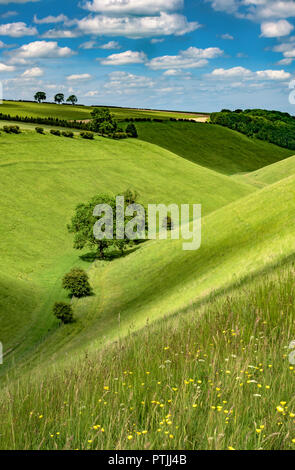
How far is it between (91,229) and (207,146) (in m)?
127

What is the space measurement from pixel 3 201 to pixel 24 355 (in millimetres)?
49491

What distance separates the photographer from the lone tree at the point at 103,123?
13700cm

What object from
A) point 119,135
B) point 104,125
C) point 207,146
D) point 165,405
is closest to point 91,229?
point 165,405

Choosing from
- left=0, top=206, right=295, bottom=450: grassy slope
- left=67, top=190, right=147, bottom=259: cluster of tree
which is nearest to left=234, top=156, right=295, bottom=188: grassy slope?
left=67, top=190, right=147, bottom=259: cluster of tree

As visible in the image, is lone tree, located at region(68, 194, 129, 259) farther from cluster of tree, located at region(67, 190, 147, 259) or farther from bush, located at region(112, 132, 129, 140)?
bush, located at region(112, 132, 129, 140)

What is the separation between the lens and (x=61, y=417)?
516 centimetres

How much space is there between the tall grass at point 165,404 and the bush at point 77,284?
40.8m

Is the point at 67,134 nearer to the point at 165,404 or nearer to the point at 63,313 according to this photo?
the point at 63,313

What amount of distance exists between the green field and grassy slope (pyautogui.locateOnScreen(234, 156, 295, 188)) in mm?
819

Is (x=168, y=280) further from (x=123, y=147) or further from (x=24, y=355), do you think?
(x=123, y=147)

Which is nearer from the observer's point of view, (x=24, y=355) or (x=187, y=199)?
(x=24, y=355)

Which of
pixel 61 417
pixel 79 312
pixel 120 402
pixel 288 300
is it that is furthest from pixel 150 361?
pixel 79 312

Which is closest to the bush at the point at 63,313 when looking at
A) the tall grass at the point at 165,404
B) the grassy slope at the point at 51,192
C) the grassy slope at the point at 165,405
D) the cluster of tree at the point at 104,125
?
the grassy slope at the point at 51,192

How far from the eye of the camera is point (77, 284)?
47.7 m
